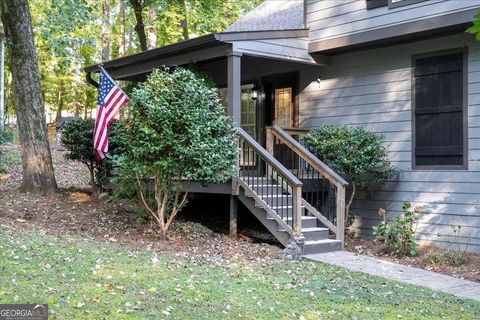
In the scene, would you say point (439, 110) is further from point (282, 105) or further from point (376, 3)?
point (282, 105)

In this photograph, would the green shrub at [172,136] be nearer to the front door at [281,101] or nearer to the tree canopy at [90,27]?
the front door at [281,101]

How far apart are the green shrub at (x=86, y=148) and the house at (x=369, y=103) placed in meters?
1.94

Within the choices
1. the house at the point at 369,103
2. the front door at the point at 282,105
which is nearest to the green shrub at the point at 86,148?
the house at the point at 369,103

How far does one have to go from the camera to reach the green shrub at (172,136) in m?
6.89

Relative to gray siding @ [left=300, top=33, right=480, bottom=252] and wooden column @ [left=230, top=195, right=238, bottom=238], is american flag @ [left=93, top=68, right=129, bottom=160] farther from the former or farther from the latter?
gray siding @ [left=300, top=33, right=480, bottom=252]

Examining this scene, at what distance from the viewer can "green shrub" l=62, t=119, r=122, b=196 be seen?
32.0 ft

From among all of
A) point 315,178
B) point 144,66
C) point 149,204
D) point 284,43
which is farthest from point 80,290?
point 144,66

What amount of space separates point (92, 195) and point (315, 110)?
487cm

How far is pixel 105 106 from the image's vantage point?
7777mm

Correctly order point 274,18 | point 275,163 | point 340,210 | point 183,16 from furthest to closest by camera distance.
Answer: point 183,16, point 274,18, point 340,210, point 275,163

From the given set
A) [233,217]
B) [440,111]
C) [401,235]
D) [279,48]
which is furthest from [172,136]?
[440,111]

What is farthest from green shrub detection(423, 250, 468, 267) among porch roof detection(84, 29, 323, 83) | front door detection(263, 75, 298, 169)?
porch roof detection(84, 29, 323, 83)

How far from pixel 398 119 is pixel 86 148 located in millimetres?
5920

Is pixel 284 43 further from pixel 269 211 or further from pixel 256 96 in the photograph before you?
pixel 269 211
